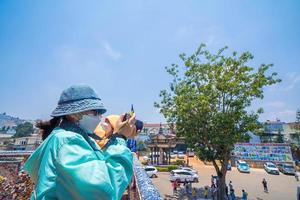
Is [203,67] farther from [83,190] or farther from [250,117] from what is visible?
[83,190]

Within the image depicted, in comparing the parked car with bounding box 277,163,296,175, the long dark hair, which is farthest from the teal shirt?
the parked car with bounding box 277,163,296,175

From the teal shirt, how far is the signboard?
38733mm

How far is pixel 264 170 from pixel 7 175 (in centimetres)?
3764

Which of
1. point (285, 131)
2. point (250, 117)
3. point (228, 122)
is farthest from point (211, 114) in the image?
point (285, 131)

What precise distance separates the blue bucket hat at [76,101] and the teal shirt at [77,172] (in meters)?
0.19

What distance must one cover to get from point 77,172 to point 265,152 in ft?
134

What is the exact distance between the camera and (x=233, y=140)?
15742 millimetres

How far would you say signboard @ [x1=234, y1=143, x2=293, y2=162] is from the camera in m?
33.9

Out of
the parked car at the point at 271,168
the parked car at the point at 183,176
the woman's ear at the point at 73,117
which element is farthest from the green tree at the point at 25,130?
the woman's ear at the point at 73,117

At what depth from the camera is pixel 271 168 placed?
3312 centimetres

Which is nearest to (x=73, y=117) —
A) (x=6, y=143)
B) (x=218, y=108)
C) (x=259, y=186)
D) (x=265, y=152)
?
(x=218, y=108)

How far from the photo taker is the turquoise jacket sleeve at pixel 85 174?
3.42ft

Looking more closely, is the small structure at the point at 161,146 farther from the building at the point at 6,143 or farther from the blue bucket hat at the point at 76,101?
the blue bucket hat at the point at 76,101

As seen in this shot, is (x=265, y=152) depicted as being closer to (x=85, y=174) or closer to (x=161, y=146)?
(x=161, y=146)
